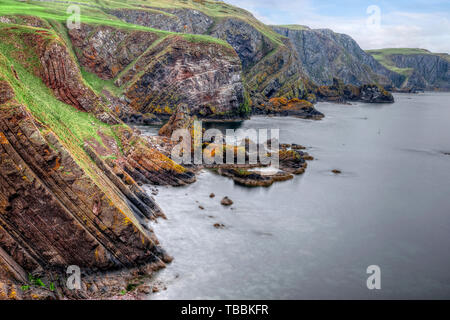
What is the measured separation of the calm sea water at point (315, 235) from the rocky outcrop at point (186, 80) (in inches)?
1950

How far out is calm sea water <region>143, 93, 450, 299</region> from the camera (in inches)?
1051

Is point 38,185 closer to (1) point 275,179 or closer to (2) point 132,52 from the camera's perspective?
(1) point 275,179

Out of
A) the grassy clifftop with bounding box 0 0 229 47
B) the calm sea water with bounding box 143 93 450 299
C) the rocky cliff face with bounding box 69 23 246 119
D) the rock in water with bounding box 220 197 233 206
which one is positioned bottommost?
the calm sea water with bounding box 143 93 450 299

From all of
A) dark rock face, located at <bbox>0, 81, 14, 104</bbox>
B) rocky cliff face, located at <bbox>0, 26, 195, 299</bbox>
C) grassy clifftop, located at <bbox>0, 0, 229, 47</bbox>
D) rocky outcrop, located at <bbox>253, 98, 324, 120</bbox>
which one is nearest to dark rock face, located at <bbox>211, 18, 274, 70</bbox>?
grassy clifftop, located at <bbox>0, 0, 229, 47</bbox>

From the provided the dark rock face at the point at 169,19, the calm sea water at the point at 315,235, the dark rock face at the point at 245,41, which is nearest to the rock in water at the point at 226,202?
the calm sea water at the point at 315,235

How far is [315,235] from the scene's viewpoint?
35.5 metres

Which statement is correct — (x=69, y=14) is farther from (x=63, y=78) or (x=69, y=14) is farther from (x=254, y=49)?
(x=254, y=49)

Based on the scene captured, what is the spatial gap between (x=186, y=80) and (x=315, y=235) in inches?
3051

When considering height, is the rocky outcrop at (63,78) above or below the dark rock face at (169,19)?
below

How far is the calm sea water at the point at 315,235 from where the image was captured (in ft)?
87.6

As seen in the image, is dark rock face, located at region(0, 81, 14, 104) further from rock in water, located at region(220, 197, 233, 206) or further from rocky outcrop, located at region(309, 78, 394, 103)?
rocky outcrop, located at region(309, 78, 394, 103)

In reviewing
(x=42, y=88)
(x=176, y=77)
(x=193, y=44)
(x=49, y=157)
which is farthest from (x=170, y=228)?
(x=193, y=44)

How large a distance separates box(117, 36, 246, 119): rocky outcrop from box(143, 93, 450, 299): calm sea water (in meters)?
49.5

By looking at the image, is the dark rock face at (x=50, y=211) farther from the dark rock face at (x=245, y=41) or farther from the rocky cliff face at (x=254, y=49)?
the dark rock face at (x=245, y=41)
